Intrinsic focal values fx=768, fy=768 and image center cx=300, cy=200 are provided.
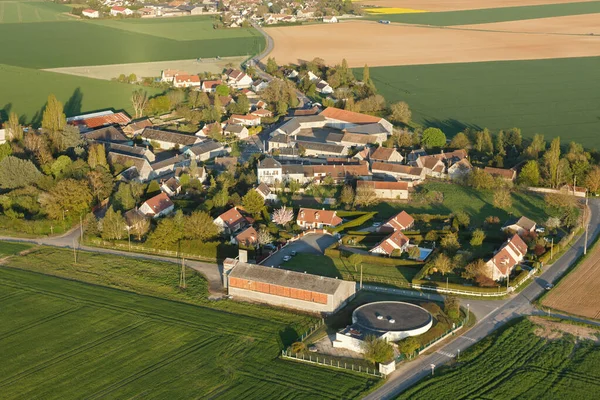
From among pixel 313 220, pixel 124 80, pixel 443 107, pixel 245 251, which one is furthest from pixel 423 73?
pixel 245 251

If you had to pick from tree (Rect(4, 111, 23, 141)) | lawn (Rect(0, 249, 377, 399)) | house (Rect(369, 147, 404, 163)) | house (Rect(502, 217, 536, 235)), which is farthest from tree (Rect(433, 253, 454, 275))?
tree (Rect(4, 111, 23, 141))

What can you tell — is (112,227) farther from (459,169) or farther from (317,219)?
(459,169)

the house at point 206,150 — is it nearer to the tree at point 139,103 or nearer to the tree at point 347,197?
the tree at point 139,103

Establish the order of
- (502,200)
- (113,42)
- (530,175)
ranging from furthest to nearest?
(113,42) < (530,175) < (502,200)

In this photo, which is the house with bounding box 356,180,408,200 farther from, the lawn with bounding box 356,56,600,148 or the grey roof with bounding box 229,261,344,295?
the lawn with bounding box 356,56,600,148

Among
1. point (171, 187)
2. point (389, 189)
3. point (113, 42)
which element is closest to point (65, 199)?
point (171, 187)

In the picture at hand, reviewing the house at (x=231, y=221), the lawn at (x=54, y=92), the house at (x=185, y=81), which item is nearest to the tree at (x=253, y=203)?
the house at (x=231, y=221)
